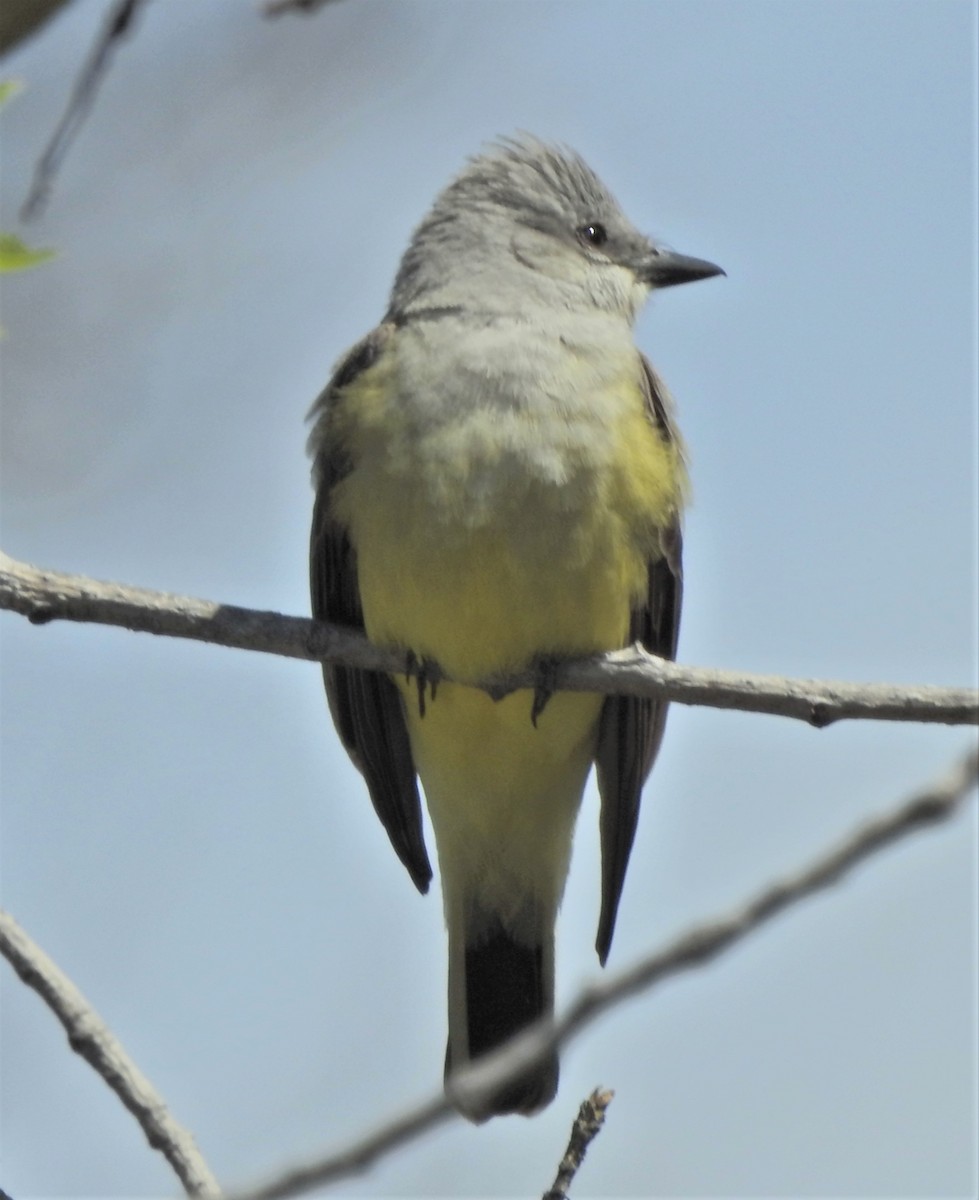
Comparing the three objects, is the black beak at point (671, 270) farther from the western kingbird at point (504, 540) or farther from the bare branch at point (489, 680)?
the bare branch at point (489, 680)

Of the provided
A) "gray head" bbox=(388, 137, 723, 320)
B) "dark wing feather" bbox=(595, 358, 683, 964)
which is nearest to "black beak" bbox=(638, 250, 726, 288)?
"gray head" bbox=(388, 137, 723, 320)

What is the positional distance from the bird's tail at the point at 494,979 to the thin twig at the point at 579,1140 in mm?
2428

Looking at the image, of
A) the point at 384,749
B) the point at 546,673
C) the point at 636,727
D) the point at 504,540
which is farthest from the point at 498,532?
the point at 384,749

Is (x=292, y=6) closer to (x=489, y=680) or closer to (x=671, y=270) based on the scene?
(x=489, y=680)

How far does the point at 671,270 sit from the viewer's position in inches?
266

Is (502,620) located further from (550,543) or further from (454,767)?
(454,767)

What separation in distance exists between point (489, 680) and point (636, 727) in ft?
2.85

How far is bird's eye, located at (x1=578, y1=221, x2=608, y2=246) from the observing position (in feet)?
22.2

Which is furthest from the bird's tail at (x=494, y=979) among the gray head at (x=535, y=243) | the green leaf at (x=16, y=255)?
the green leaf at (x=16, y=255)

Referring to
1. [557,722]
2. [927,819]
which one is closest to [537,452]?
[557,722]

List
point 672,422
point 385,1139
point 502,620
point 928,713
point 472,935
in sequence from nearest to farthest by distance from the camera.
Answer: point 385,1139 → point 928,713 → point 502,620 → point 672,422 → point 472,935

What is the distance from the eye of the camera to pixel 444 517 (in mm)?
5207

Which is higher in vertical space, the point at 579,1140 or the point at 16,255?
the point at 16,255

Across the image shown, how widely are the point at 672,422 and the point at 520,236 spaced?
1286mm
